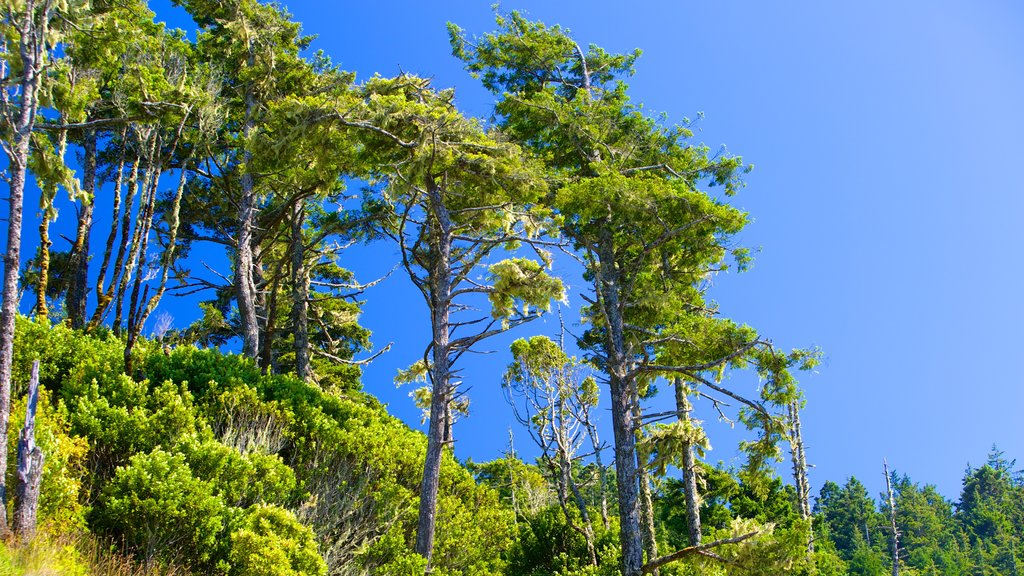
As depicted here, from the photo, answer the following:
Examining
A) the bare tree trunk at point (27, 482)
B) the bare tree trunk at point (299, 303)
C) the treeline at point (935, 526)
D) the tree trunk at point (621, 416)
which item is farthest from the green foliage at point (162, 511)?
the treeline at point (935, 526)

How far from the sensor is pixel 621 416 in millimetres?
12406

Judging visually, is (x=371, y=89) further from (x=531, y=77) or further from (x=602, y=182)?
(x=602, y=182)

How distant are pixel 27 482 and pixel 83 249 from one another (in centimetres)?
1059

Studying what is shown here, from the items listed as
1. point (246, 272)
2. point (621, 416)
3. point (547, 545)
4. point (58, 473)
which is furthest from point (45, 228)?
point (547, 545)

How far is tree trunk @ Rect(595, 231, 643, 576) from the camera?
37.9 feet

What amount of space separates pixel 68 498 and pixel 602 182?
866 cm

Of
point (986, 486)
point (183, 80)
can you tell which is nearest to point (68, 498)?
point (183, 80)

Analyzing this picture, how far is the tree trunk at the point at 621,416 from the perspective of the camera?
11547 millimetres

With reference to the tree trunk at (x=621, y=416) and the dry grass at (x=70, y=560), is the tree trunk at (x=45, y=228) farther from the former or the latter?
the tree trunk at (x=621, y=416)

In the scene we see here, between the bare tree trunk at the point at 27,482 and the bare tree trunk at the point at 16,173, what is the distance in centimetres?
17

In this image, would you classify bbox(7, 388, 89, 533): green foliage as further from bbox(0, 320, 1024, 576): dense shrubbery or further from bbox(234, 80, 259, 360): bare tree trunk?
bbox(234, 80, 259, 360): bare tree trunk

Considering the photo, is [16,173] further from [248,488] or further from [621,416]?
[621,416]

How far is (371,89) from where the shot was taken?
1506cm

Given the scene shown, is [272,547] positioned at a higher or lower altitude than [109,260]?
lower
